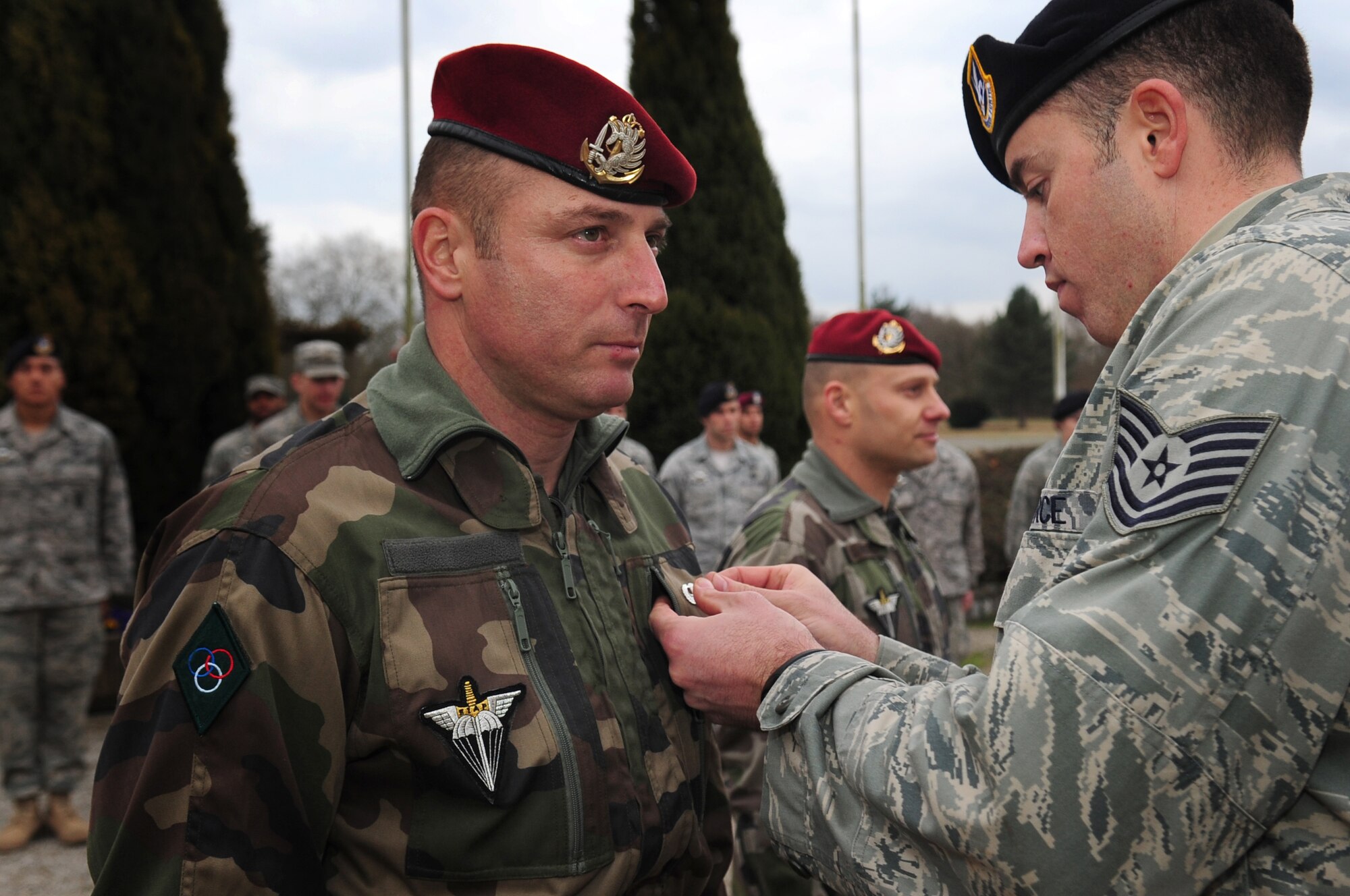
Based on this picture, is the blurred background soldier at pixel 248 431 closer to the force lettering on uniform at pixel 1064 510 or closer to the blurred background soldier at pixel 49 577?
the blurred background soldier at pixel 49 577

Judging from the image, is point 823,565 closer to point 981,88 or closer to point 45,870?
point 981,88

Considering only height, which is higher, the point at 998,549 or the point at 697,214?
the point at 697,214

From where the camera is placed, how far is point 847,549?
3643mm

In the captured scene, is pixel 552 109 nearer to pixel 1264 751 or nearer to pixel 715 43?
pixel 1264 751

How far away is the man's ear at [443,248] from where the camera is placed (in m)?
2.02

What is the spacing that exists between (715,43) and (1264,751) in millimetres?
11390

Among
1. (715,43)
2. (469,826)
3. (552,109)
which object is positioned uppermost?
(715,43)

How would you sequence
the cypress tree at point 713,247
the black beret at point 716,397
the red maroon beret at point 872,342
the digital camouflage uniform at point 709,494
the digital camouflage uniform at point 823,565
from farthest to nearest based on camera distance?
the cypress tree at point 713,247 → the black beret at point 716,397 → the digital camouflage uniform at point 709,494 → the red maroon beret at point 872,342 → the digital camouflage uniform at point 823,565

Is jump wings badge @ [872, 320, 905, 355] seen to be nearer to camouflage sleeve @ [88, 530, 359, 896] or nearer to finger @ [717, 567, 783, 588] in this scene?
finger @ [717, 567, 783, 588]

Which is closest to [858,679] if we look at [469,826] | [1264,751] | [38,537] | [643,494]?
[1264,751]

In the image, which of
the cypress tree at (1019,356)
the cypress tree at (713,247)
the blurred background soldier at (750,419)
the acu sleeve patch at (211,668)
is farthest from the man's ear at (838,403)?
the cypress tree at (1019,356)

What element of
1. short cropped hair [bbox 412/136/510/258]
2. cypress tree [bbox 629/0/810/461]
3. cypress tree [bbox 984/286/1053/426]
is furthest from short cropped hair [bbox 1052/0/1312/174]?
cypress tree [bbox 984/286/1053/426]

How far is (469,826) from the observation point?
5.59ft

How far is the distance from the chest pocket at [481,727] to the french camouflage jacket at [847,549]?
5.53ft
